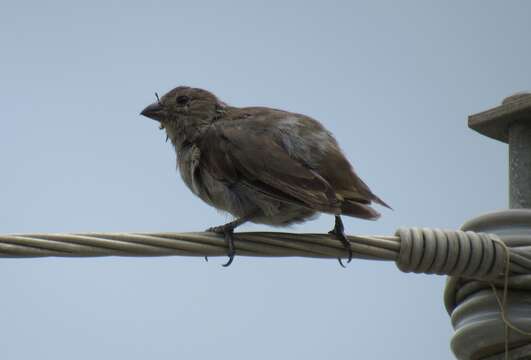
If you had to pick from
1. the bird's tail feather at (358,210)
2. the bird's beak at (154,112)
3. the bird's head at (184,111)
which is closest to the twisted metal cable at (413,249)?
the bird's tail feather at (358,210)

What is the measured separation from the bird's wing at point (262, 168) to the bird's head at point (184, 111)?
2.04 feet

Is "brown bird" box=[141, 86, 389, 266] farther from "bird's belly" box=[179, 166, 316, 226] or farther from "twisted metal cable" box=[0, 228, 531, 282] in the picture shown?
"twisted metal cable" box=[0, 228, 531, 282]

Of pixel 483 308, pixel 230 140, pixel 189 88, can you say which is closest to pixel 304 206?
pixel 230 140

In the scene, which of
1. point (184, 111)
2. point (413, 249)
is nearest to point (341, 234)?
point (413, 249)

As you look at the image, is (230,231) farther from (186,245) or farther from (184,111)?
(184,111)

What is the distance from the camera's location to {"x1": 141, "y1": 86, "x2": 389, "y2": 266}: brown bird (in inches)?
211

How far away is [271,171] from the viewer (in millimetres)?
5570

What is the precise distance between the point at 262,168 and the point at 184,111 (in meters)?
1.59

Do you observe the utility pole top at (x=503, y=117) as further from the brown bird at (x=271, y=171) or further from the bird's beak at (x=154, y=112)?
the bird's beak at (x=154, y=112)

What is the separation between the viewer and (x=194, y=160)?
6164mm

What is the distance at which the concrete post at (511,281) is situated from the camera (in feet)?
13.9

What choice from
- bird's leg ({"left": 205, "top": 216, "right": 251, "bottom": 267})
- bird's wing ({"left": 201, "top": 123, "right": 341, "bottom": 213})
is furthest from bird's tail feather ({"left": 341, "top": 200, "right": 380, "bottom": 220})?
bird's leg ({"left": 205, "top": 216, "right": 251, "bottom": 267})

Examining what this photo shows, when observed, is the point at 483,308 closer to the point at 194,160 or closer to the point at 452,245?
the point at 452,245

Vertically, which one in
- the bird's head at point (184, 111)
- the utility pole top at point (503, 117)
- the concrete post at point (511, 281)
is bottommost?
the concrete post at point (511, 281)
